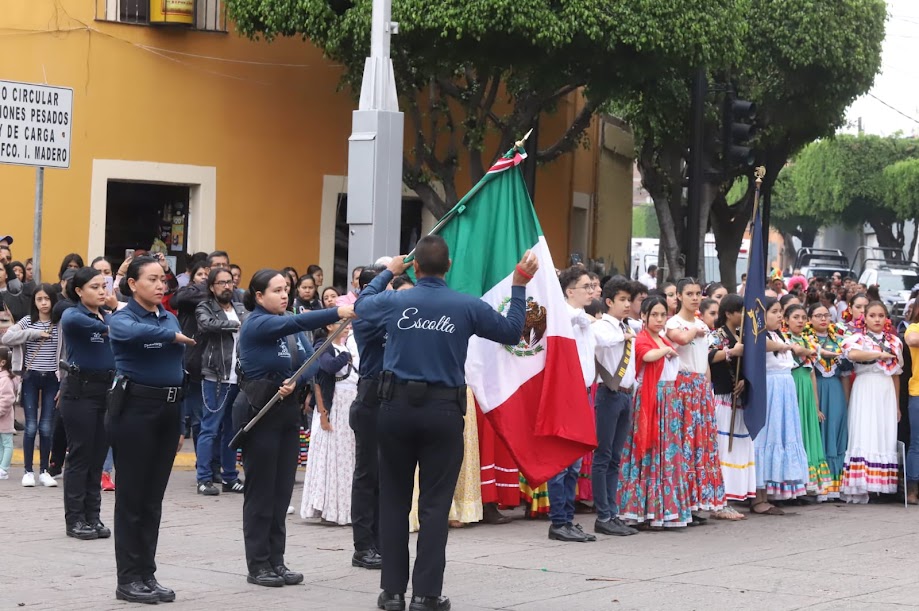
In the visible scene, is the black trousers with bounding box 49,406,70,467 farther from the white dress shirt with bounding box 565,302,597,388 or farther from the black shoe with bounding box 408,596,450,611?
the black shoe with bounding box 408,596,450,611

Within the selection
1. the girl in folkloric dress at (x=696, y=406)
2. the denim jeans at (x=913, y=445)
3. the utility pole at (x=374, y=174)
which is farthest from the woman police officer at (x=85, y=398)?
the denim jeans at (x=913, y=445)

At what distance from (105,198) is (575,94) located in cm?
878

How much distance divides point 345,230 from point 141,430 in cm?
1380

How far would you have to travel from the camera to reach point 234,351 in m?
12.4

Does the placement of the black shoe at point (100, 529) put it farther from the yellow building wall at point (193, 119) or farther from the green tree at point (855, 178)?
the green tree at point (855, 178)

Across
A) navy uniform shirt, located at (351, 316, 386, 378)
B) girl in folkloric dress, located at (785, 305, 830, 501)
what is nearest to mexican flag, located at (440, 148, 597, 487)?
navy uniform shirt, located at (351, 316, 386, 378)

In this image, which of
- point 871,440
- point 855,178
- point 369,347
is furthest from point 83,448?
point 855,178

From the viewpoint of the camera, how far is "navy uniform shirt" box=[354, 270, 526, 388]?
7.32 m

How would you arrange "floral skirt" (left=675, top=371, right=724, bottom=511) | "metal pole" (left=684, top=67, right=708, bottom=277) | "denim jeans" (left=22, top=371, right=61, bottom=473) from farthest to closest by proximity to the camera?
"metal pole" (left=684, top=67, right=708, bottom=277) < "denim jeans" (left=22, top=371, right=61, bottom=473) < "floral skirt" (left=675, top=371, right=724, bottom=511)

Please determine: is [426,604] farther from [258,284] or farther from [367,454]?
[258,284]

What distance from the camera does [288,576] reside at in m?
8.20

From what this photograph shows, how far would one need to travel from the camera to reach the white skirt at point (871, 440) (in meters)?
12.7

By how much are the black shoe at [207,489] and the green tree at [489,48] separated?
762 centimetres

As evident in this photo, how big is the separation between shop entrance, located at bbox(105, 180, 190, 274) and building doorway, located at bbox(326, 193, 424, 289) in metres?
2.37
